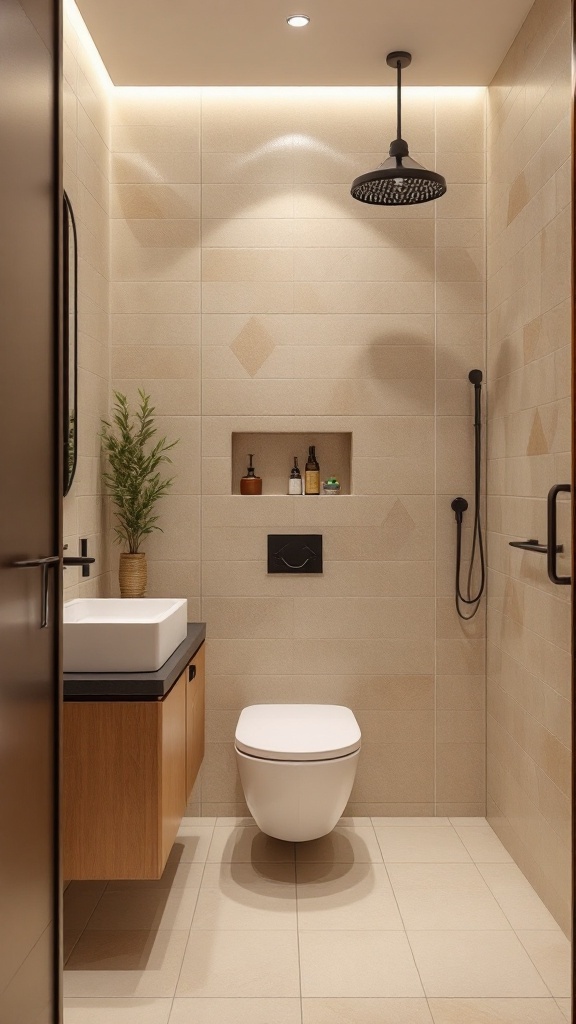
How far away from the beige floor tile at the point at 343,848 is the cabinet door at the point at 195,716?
484mm

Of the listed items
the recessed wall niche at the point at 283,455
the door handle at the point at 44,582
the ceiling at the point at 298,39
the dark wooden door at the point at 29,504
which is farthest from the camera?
the recessed wall niche at the point at 283,455

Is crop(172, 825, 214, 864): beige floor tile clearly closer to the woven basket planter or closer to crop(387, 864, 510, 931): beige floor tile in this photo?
crop(387, 864, 510, 931): beige floor tile

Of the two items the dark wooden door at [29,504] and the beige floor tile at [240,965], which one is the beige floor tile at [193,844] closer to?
the beige floor tile at [240,965]

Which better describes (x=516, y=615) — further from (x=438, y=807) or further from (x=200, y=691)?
(x=200, y=691)

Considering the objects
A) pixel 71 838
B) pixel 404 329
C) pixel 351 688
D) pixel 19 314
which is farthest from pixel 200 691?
pixel 19 314

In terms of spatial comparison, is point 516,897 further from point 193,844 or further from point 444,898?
point 193,844

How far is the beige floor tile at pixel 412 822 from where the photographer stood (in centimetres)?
321

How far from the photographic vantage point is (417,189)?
287cm

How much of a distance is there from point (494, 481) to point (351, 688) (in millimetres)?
976

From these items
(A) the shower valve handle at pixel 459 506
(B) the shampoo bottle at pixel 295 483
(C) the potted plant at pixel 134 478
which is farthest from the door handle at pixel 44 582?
(A) the shower valve handle at pixel 459 506

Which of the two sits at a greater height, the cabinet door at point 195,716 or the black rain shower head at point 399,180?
the black rain shower head at point 399,180

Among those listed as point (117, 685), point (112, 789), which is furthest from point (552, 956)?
point (117, 685)

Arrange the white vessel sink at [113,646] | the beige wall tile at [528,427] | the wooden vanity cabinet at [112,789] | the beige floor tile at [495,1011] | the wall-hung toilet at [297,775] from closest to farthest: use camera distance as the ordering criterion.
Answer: the beige floor tile at [495,1011] < the wooden vanity cabinet at [112,789] < the white vessel sink at [113,646] < the beige wall tile at [528,427] < the wall-hung toilet at [297,775]

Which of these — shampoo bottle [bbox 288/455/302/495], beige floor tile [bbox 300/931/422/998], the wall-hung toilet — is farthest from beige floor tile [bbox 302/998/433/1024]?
shampoo bottle [bbox 288/455/302/495]
